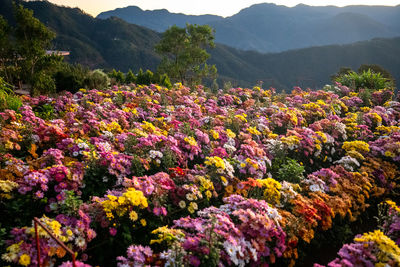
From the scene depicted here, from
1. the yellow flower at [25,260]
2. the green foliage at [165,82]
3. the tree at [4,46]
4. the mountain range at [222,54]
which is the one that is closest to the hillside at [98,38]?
the mountain range at [222,54]

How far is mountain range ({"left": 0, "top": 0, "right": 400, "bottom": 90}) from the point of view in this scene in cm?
9169

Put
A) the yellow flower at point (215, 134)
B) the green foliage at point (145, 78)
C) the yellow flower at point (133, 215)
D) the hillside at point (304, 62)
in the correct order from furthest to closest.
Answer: the hillside at point (304, 62), the green foliage at point (145, 78), the yellow flower at point (215, 134), the yellow flower at point (133, 215)

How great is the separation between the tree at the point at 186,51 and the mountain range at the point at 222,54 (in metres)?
71.8

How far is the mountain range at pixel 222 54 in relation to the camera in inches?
3610

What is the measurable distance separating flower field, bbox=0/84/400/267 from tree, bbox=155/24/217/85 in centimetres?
1326

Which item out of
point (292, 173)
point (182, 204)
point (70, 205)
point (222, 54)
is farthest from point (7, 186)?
point (222, 54)

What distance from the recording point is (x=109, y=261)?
8.84ft

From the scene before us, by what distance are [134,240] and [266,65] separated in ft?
406

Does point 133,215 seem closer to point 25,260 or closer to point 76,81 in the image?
point 25,260

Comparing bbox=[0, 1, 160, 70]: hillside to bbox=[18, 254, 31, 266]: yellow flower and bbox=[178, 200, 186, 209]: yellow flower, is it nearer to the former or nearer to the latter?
bbox=[178, 200, 186, 209]: yellow flower

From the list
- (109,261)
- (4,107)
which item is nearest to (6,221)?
(109,261)

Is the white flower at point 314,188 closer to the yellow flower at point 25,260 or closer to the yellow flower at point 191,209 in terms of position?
the yellow flower at point 191,209

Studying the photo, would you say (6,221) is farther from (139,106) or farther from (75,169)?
(139,106)

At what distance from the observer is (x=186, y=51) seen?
19391 mm
